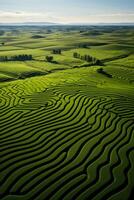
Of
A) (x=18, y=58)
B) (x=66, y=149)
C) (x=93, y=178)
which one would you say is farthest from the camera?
(x=18, y=58)

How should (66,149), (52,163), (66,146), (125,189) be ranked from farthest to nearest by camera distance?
(66,146) < (66,149) < (52,163) < (125,189)

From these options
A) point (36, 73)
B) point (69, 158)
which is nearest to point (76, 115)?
point (69, 158)

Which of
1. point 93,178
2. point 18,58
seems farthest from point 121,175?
point 18,58

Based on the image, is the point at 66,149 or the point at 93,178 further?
the point at 66,149

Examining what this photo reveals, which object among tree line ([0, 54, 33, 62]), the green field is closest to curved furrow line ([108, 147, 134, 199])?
the green field

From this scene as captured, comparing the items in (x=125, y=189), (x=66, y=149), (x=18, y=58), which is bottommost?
(x=18, y=58)

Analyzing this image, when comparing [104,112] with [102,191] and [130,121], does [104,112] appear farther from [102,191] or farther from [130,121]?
[102,191]

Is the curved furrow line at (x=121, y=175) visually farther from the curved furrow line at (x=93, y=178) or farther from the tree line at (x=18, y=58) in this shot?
the tree line at (x=18, y=58)

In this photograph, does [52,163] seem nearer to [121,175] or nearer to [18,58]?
[121,175]

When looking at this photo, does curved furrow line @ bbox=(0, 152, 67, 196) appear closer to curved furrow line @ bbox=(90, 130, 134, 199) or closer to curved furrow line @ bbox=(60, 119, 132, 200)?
curved furrow line @ bbox=(60, 119, 132, 200)

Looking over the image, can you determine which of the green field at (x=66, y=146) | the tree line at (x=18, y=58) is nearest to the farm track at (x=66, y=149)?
the green field at (x=66, y=146)
